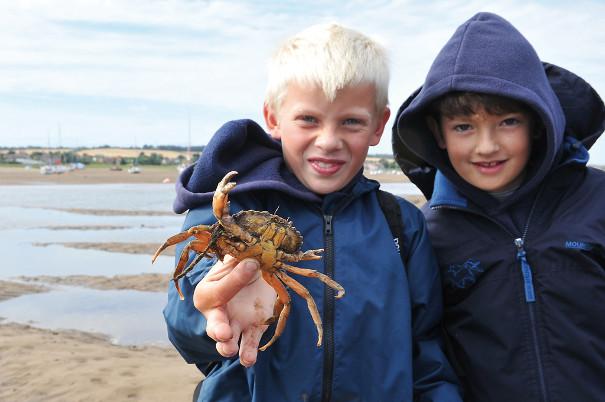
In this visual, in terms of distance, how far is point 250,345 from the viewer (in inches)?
98.9

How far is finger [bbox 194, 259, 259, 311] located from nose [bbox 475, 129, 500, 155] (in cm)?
154

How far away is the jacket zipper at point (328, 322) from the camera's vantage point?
2.87m

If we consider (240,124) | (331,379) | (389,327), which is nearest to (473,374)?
(389,327)

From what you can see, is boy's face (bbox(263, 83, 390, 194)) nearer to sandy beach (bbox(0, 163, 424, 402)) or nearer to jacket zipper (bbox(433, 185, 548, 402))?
jacket zipper (bbox(433, 185, 548, 402))

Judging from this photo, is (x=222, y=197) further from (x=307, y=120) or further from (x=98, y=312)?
(x=98, y=312)

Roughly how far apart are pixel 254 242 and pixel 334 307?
2.44ft

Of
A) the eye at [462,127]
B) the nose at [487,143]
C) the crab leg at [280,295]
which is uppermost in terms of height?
the eye at [462,127]

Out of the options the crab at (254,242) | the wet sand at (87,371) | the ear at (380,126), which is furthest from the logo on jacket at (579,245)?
the wet sand at (87,371)

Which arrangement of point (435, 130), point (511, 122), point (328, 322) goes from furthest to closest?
point (435, 130), point (511, 122), point (328, 322)

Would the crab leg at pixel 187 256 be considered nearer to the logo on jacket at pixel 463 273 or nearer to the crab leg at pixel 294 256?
the crab leg at pixel 294 256

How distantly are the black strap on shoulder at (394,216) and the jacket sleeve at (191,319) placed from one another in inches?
37.6

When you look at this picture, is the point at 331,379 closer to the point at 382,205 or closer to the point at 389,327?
the point at 389,327

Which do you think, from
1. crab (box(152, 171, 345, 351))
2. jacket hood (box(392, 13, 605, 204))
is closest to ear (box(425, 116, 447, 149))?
jacket hood (box(392, 13, 605, 204))

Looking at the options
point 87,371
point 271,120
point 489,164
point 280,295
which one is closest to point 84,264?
point 87,371
